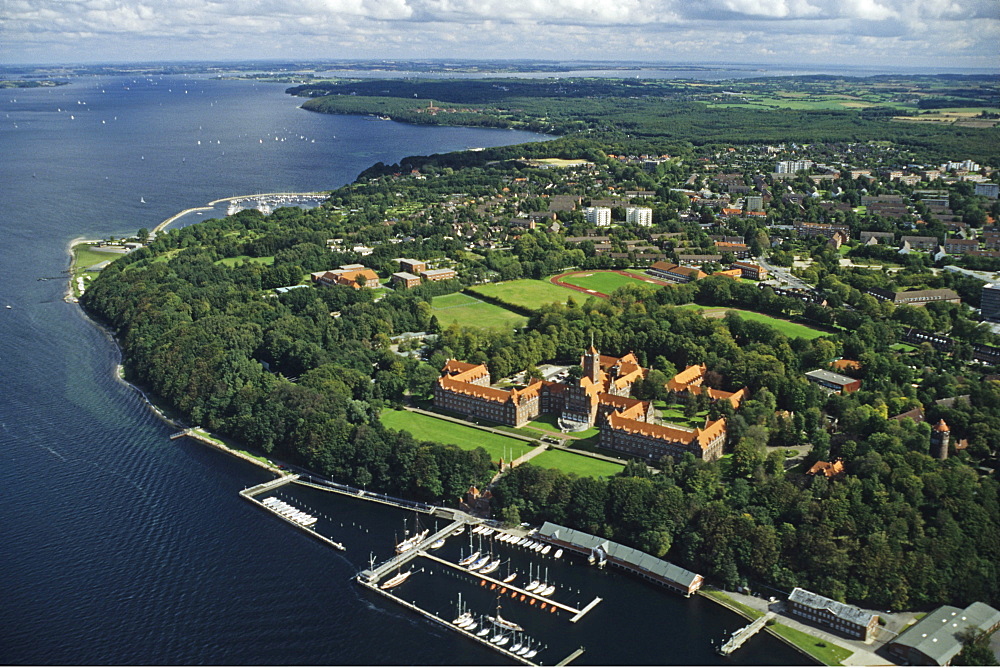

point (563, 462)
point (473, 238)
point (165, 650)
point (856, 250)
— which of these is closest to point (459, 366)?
point (563, 462)

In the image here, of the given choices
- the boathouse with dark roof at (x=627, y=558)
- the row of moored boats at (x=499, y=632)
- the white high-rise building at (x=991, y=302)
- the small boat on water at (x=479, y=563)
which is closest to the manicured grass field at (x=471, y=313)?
the boathouse with dark roof at (x=627, y=558)

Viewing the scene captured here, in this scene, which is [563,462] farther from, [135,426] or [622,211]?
[622,211]

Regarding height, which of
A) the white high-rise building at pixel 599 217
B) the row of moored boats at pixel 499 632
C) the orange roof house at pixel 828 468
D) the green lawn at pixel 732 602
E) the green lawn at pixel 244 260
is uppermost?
the white high-rise building at pixel 599 217

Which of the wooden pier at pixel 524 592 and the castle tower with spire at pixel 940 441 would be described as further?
the castle tower with spire at pixel 940 441

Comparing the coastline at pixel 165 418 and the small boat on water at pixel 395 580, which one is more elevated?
the coastline at pixel 165 418

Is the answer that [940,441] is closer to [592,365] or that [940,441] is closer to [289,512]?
[592,365]

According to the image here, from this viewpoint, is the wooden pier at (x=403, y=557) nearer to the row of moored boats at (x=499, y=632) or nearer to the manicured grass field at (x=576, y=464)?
the row of moored boats at (x=499, y=632)

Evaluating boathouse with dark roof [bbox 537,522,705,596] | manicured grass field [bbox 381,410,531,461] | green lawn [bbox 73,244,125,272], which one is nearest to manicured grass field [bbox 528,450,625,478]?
manicured grass field [bbox 381,410,531,461]
